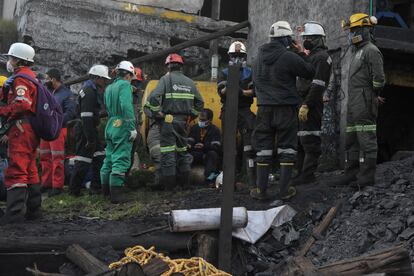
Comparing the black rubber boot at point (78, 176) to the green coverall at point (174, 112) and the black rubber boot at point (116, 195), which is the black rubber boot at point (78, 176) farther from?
the green coverall at point (174, 112)

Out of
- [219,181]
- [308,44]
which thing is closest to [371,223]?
[308,44]

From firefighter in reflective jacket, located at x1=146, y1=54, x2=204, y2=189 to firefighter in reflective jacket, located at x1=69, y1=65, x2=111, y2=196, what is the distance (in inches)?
32.1

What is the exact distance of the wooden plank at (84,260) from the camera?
5180 mm

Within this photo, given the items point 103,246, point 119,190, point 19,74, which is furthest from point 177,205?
point 19,74

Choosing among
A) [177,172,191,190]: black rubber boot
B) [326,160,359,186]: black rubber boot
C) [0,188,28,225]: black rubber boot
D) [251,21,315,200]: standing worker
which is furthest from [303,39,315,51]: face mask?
[0,188,28,225]: black rubber boot

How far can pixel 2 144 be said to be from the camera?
7816 millimetres

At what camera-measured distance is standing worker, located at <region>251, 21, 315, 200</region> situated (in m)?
7.32

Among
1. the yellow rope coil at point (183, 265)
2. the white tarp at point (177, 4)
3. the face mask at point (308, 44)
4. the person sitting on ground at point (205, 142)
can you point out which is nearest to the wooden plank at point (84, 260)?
the yellow rope coil at point (183, 265)

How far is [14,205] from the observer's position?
6629 mm

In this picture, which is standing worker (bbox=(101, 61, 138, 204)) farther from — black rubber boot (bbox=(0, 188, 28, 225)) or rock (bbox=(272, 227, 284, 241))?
rock (bbox=(272, 227, 284, 241))

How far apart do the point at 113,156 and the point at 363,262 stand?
14.1 ft

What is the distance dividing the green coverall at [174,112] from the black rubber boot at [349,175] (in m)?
2.34

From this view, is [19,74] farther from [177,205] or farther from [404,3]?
[404,3]

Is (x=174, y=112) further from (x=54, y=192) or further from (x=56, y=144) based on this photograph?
(x=54, y=192)
